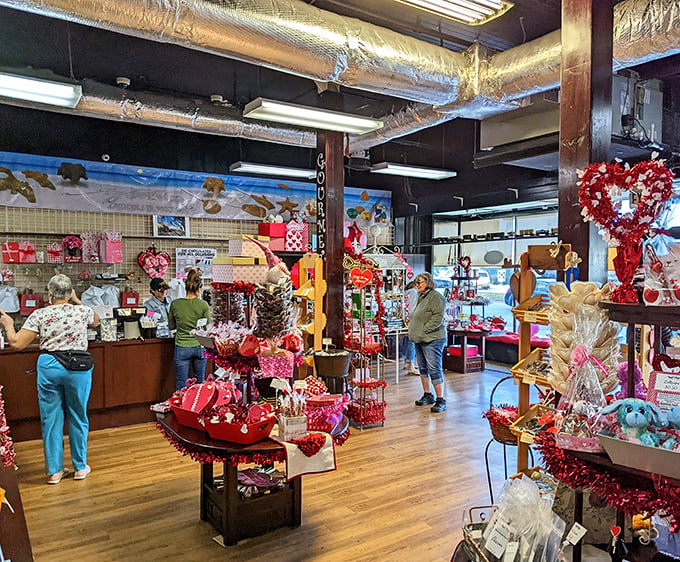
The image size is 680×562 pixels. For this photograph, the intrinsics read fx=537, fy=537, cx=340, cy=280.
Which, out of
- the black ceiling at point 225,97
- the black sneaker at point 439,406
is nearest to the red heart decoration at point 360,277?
the black sneaker at point 439,406

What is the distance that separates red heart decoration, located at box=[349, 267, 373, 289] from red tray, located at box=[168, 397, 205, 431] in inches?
106

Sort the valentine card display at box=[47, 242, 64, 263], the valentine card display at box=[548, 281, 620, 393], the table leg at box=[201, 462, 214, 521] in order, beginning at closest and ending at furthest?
the valentine card display at box=[548, 281, 620, 393] < the table leg at box=[201, 462, 214, 521] < the valentine card display at box=[47, 242, 64, 263]

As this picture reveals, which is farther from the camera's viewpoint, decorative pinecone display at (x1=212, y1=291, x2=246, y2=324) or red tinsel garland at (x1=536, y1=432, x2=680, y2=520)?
decorative pinecone display at (x1=212, y1=291, x2=246, y2=324)

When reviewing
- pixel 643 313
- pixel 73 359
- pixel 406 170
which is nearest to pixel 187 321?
pixel 73 359

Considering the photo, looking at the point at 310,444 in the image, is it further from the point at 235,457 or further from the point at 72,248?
the point at 72,248

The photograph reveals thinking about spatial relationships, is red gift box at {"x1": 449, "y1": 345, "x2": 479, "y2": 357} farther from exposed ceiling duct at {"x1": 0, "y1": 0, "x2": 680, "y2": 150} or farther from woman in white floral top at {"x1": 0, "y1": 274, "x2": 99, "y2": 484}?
woman in white floral top at {"x1": 0, "y1": 274, "x2": 99, "y2": 484}

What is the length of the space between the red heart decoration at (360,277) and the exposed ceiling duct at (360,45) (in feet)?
6.06

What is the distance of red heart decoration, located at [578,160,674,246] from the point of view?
70.5 inches

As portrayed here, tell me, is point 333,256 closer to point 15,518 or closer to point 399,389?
point 399,389

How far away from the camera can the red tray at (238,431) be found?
298 cm

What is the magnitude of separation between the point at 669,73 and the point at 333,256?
3751 millimetres

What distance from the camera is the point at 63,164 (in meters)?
7.43

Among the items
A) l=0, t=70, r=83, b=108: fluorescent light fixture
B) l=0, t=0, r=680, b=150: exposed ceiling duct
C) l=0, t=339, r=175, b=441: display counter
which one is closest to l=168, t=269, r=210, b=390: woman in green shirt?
l=0, t=339, r=175, b=441: display counter

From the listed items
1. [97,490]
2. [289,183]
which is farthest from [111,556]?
[289,183]
